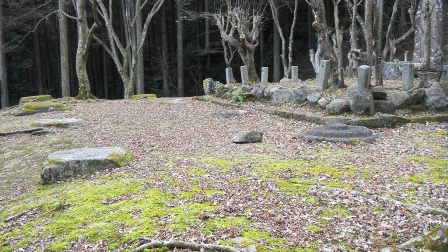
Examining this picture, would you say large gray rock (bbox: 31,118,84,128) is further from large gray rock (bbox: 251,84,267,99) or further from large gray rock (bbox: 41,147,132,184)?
large gray rock (bbox: 251,84,267,99)

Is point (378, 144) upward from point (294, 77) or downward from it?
downward

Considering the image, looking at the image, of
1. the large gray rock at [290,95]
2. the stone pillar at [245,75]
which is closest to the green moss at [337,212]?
the large gray rock at [290,95]

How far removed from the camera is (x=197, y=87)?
32625 millimetres

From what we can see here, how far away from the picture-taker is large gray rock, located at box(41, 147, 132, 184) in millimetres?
6855

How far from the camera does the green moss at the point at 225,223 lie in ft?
14.4

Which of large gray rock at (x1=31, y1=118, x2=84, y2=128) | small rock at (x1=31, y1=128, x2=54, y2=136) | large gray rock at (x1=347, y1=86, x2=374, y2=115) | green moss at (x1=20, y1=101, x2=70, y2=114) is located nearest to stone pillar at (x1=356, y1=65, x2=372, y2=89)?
large gray rock at (x1=347, y1=86, x2=374, y2=115)

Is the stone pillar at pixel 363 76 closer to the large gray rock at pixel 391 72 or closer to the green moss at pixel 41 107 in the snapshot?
the large gray rock at pixel 391 72

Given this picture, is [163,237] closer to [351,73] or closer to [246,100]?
[246,100]

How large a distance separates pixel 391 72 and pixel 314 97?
664 centimetres

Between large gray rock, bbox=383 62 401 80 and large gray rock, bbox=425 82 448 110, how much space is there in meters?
5.80

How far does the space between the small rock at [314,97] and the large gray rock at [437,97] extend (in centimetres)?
261

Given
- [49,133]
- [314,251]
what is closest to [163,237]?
[314,251]

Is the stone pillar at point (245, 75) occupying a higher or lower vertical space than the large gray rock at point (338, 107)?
higher

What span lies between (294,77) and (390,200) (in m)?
12.7
